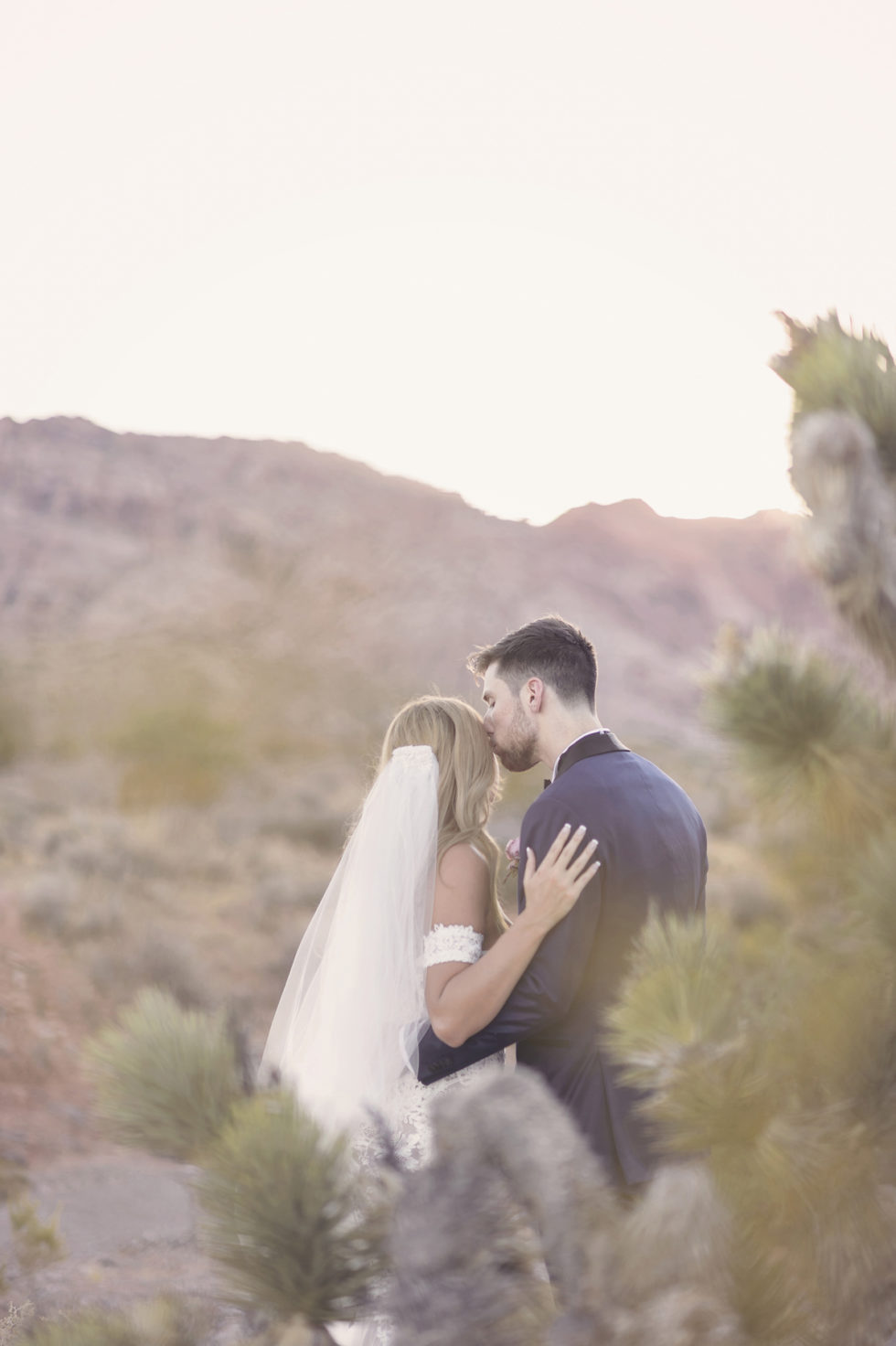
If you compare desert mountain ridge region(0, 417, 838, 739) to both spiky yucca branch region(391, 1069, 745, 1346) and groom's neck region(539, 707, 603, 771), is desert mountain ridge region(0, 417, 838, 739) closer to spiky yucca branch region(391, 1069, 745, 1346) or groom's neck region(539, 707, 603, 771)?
groom's neck region(539, 707, 603, 771)

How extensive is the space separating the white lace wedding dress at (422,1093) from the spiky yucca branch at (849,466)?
179cm

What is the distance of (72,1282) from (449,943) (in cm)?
453

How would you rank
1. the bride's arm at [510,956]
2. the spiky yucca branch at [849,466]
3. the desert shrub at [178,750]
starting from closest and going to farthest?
the spiky yucca branch at [849,466] < the bride's arm at [510,956] < the desert shrub at [178,750]

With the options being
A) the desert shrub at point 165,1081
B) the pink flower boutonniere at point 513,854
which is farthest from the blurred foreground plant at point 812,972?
the pink flower boutonniere at point 513,854

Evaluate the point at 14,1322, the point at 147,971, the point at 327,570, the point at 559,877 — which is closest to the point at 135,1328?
the point at 559,877

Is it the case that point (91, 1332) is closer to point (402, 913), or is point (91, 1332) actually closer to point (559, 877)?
point (559, 877)

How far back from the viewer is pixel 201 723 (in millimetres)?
30422

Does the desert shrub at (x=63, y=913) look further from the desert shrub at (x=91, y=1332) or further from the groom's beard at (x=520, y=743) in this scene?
the desert shrub at (x=91, y=1332)

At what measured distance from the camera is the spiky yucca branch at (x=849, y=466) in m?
1.26

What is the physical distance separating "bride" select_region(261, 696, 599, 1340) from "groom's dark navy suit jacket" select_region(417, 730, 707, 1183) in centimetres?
29

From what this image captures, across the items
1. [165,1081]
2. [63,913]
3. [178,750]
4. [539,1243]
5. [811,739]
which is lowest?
[63,913]

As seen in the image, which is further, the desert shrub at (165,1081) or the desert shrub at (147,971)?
the desert shrub at (147,971)

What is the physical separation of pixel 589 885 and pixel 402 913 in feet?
2.49

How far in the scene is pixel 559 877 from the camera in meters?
2.62
